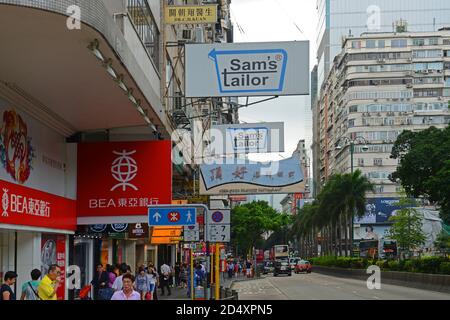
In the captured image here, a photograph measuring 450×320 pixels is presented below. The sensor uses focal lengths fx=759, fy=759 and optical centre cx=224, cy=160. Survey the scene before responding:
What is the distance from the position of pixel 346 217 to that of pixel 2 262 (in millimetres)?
65992

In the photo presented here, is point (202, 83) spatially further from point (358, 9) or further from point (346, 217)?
point (358, 9)

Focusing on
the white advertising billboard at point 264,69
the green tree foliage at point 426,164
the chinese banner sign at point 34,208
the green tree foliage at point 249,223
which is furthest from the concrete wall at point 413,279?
the green tree foliage at point 249,223

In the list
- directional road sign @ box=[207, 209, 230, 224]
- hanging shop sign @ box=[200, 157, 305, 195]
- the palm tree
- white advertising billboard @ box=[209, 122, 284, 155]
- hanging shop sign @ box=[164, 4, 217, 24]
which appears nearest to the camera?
directional road sign @ box=[207, 209, 230, 224]

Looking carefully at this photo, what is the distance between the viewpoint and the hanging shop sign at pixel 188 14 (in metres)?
23.1

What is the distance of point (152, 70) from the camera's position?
22312 millimetres

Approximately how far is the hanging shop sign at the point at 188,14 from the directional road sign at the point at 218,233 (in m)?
8.24

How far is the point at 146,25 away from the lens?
2202 centimetres

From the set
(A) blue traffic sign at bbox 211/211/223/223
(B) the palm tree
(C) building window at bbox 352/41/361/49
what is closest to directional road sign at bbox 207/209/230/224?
(A) blue traffic sign at bbox 211/211/223/223

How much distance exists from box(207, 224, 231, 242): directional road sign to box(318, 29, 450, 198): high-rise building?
98.1 meters

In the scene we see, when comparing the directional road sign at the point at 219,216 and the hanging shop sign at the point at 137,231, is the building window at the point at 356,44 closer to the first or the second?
the hanging shop sign at the point at 137,231

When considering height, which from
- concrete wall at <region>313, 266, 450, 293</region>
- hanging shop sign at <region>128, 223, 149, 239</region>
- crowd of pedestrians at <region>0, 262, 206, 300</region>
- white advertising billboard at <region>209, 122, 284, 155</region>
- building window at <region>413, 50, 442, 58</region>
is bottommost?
concrete wall at <region>313, 266, 450, 293</region>

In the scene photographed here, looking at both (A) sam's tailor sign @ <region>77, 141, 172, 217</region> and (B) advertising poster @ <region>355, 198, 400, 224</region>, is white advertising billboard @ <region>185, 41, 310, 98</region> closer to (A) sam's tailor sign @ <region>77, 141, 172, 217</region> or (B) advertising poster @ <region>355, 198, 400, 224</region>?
(A) sam's tailor sign @ <region>77, 141, 172, 217</region>

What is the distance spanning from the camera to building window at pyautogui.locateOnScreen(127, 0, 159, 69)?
771 inches
